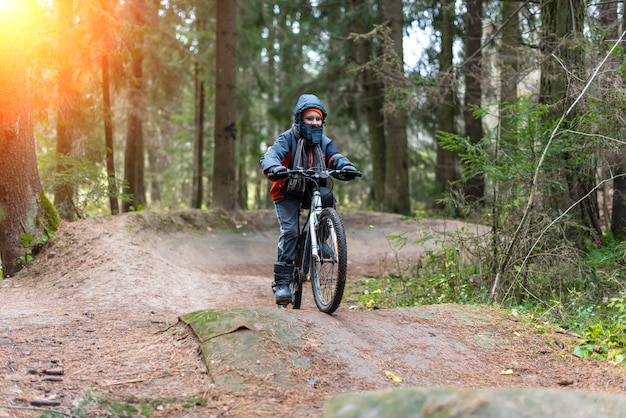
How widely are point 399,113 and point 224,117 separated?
422 centimetres

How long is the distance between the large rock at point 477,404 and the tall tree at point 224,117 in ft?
39.6

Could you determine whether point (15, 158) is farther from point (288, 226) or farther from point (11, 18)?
point (288, 226)

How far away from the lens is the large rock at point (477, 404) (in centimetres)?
223

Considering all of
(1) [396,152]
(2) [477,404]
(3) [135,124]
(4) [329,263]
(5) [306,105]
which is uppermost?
(3) [135,124]

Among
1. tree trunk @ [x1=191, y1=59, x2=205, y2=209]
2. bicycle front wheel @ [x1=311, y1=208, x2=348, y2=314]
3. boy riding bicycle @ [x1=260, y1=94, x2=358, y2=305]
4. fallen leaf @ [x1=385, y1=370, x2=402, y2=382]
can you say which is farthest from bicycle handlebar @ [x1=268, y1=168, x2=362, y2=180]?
tree trunk @ [x1=191, y1=59, x2=205, y2=209]

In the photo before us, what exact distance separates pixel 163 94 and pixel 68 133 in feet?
21.6

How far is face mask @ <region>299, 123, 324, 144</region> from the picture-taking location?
5789mm

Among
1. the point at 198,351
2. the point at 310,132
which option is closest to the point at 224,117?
the point at 310,132

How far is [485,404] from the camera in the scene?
7.36 feet

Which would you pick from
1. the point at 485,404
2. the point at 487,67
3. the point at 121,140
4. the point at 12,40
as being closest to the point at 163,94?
the point at 121,140

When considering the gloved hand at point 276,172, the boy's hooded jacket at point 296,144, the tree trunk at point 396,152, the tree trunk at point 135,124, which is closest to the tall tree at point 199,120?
the tree trunk at point 135,124

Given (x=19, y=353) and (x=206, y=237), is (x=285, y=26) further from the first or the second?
(x=19, y=353)

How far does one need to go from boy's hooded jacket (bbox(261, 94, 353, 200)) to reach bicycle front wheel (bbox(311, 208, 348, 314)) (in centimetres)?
64

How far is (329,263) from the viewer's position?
532cm
